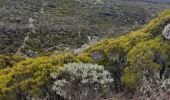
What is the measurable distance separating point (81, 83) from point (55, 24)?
354 ft

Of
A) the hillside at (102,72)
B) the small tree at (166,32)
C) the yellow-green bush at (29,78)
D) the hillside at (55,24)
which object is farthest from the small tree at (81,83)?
the hillside at (55,24)

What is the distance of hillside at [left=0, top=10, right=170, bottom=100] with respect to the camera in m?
42.1

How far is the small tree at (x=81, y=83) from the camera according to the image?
4172cm

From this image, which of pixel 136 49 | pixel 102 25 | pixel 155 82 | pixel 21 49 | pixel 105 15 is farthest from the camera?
pixel 105 15

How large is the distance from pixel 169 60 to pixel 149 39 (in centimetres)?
473

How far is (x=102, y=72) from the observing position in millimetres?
43656

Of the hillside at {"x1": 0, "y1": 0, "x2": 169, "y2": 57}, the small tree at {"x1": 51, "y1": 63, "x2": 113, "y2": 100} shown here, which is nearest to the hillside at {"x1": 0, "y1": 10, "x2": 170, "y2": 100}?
the small tree at {"x1": 51, "y1": 63, "x2": 113, "y2": 100}

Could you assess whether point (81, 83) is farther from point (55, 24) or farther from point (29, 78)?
point (55, 24)

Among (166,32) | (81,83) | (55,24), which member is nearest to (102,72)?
(81,83)

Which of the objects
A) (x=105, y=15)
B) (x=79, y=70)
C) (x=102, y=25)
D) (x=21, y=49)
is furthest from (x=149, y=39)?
(x=105, y=15)

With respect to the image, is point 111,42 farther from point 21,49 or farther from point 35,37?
point 35,37

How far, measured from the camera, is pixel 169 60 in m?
48.8

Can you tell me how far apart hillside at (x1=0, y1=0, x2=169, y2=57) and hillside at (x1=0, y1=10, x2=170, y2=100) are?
5247cm

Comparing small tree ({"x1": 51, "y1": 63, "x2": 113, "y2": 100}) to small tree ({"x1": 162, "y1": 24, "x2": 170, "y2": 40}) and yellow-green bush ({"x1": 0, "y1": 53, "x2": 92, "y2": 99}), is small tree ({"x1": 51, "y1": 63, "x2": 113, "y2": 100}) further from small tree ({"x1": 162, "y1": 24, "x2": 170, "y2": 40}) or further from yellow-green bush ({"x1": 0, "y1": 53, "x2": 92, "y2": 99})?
small tree ({"x1": 162, "y1": 24, "x2": 170, "y2": 40})
